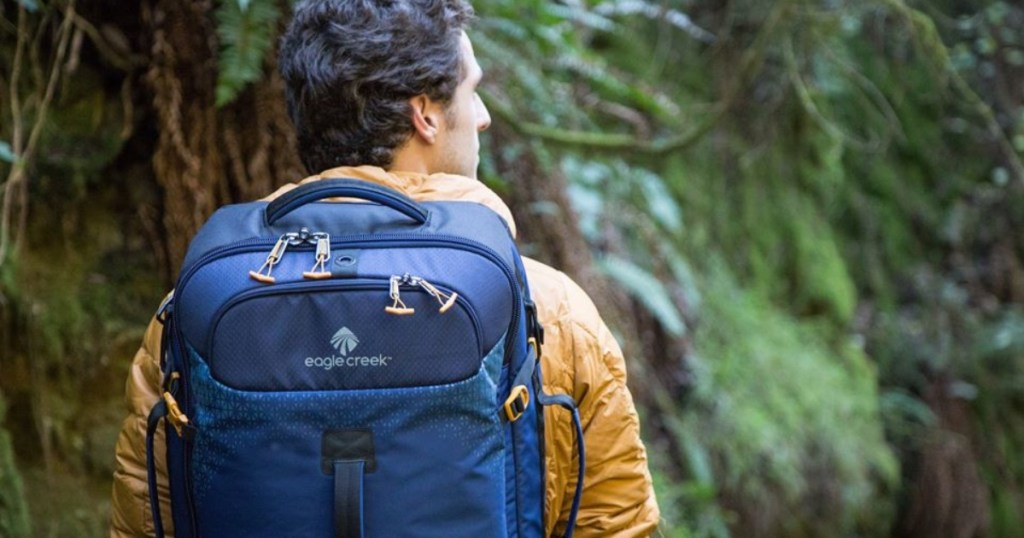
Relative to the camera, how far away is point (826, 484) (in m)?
5.14

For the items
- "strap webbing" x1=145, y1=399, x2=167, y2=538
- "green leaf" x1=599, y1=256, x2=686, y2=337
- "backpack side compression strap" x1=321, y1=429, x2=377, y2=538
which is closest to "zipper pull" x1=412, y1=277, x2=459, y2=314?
"backpack side compression strap" x1=321, y1=429, x2=377, y2=538

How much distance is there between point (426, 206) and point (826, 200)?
5.13m

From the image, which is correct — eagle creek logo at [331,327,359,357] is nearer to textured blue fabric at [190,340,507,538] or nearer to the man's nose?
textured blue fabric at [190,340,507,538]

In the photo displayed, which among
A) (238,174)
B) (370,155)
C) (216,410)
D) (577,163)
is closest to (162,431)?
(216,410)

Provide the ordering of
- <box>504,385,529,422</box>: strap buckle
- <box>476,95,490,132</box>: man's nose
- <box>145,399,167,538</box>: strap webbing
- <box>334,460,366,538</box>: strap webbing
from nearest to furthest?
1. <box>334,460,366,538</box>: strap webbing
2. <box>504,385,529,422</box>: strap buckle
3. <box>145,399,167,538</box>: strap webbing
4. <box>476,95,490,132</box>: man's nose

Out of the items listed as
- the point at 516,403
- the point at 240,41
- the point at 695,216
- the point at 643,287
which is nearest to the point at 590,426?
the point at 516,403

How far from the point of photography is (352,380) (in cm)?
149

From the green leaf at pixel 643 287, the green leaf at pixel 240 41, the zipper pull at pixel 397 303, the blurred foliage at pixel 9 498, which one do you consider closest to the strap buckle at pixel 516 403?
the zipper pull at pixel 397 303

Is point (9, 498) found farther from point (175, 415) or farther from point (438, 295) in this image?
point (438, 295)

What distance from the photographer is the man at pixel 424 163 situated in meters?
1.71

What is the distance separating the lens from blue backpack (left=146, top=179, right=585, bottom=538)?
1486 millimetres

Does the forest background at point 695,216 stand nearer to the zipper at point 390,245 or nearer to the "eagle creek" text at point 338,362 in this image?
the zipper at point 390,245

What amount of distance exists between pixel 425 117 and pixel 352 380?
1.71 ft

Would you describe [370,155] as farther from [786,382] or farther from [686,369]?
[786,382]
